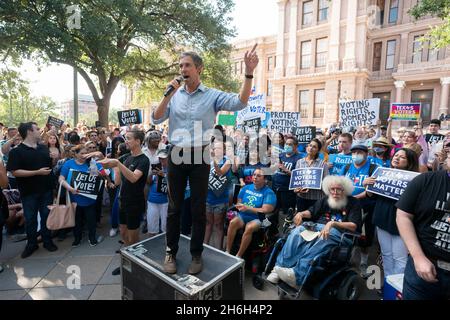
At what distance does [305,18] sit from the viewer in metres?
25.2

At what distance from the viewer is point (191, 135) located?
226 cm

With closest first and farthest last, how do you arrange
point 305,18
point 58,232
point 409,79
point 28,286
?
1. point 28,286
2. point 58,232
3. point 409,79
4. point 305,18

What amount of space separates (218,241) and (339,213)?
5.91ft

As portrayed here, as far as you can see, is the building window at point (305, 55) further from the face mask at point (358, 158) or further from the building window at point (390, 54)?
the face mask at point (358, 158)

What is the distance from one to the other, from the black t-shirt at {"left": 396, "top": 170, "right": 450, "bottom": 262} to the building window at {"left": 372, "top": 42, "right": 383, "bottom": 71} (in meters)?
27.2

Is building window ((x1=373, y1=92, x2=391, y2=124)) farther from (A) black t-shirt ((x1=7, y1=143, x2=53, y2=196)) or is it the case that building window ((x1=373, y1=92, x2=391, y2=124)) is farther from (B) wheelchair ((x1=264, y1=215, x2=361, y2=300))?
(A) black t-shirt ((x1=7, y1=143, x2=53, y2=196))

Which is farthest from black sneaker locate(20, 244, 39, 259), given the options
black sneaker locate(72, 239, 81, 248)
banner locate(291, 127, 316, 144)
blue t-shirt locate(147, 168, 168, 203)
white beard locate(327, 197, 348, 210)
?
banner locate(291, 127, 316, 144)

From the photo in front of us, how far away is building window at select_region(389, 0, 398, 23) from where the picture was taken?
77.1 feet

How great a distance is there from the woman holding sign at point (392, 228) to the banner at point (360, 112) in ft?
10.8

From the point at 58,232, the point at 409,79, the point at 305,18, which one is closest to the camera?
the point at 58,232

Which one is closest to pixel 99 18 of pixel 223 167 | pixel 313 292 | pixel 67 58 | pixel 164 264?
pixel 67 58

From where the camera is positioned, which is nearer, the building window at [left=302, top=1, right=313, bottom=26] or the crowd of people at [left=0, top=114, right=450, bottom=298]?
the crowd of people at [left=0, top=114, right=450, bottom=298]

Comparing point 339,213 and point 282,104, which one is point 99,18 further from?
point 282,104

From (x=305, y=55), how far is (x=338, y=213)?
988 inches
